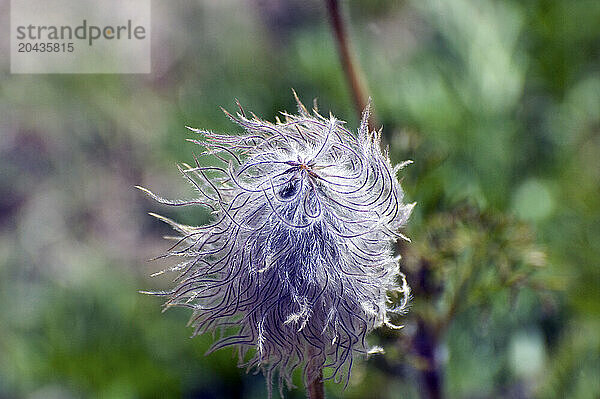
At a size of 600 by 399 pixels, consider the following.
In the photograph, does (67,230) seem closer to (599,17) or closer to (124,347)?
(124,347)

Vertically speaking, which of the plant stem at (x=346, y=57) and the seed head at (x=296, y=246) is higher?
the plant stem at (x=346, y=57)

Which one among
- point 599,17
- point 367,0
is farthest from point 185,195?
point 599,17
